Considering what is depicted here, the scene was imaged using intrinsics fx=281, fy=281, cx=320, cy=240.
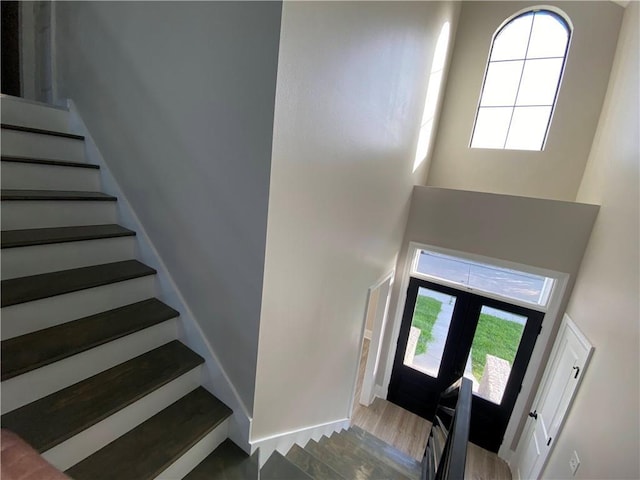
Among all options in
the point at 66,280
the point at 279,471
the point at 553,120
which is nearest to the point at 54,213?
the point at 66,280

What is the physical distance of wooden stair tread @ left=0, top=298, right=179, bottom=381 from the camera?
1.17 meters

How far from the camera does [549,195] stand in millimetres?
3611

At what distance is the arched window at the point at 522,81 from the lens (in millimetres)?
3512

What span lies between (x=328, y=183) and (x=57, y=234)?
158 centimetres

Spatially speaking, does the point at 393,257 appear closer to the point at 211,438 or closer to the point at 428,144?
the point at 428,144

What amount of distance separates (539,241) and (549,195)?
904 millimetres

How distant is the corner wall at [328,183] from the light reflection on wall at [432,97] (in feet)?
1.39

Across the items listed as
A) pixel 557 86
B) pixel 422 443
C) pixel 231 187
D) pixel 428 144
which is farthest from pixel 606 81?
pixel 422 443

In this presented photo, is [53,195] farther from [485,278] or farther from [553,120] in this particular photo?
[553,120]

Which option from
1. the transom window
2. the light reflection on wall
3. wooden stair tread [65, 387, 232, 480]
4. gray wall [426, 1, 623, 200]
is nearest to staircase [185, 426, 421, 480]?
wooden stair tread [65, 387, 232, 480]

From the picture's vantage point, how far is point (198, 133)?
1.40m

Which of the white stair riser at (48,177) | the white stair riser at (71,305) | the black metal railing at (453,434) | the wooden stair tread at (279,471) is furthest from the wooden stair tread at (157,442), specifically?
A: the white stair riser at (48,177)

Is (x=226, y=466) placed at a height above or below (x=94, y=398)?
below

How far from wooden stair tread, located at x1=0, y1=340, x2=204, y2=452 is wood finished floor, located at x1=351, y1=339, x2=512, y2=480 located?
318 centimetres
